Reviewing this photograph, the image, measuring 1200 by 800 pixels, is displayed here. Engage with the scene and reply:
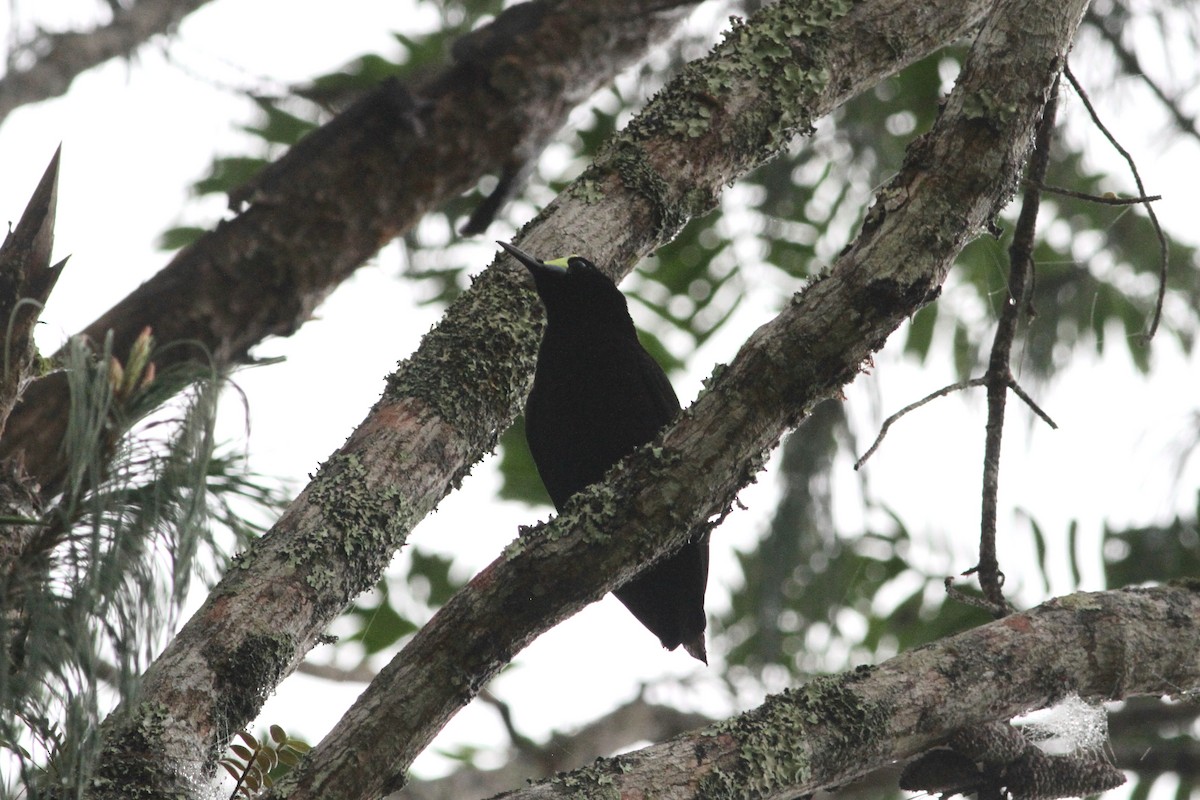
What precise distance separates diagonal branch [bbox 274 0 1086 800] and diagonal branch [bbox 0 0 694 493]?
1642 mm

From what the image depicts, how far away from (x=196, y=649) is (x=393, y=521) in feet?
1.53

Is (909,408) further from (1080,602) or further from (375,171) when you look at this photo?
(375,171)

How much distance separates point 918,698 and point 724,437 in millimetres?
689

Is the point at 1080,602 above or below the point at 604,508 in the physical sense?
below

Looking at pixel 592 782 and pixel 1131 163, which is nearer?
pixel 592 782

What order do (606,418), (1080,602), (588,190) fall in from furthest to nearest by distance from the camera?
(606,418) → (588,190) → (1080,602)

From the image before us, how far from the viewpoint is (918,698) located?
230 centimetres

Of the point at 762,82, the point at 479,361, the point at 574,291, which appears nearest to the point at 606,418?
the point at 574,291

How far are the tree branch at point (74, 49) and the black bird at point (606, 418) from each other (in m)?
2.51

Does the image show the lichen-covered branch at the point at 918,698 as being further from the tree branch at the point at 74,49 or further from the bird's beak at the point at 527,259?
the tree branch at the point at 74,49

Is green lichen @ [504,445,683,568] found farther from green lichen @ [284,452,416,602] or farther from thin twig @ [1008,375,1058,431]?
thin twig @ [1008,375,1058,431]

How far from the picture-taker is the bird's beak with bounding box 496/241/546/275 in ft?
9.46

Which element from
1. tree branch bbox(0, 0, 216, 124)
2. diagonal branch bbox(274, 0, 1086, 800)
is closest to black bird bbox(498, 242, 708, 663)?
diagonal branch bbox(274, 0, 1086, 800)

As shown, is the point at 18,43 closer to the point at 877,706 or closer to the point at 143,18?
the point at 143,18
